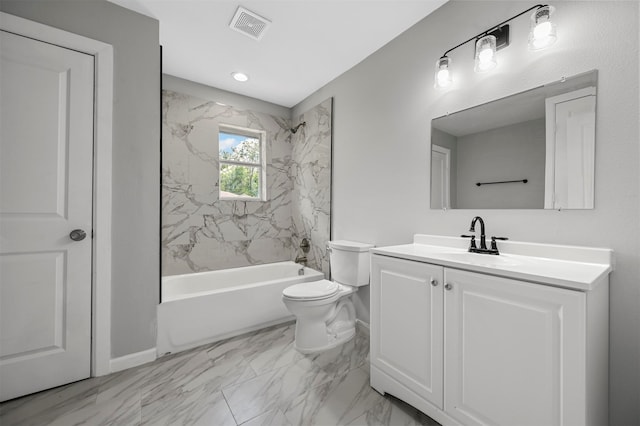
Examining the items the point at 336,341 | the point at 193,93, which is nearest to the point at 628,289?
the point at 336,341

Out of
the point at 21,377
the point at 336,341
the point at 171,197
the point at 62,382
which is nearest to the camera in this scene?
the point at 21,377

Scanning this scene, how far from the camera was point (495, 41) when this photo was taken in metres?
1.53

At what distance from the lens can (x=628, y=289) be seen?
1.15 metres

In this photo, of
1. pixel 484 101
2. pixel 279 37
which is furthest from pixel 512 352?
pixel 279 37

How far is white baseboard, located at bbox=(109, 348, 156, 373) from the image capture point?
5.93 ft

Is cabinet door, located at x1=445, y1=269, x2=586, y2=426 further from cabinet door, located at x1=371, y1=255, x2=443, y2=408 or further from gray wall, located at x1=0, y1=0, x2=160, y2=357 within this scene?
gray wall, located at x1=0, y1=0, x2=160, y2=357

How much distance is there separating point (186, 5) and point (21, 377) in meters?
2.57

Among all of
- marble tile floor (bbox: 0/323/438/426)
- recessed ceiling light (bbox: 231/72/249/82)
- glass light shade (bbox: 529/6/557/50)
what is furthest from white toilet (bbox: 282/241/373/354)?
recessed ceiling light (bbox: 231/72/249/82)

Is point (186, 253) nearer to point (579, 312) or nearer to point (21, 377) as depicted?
point (21, 377)

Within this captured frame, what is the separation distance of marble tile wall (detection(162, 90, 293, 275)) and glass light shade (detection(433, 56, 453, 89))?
2.17 meters

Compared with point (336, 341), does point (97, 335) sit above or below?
above

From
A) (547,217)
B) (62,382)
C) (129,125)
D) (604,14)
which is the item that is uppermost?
(604,14)

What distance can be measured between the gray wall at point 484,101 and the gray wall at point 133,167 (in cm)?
166

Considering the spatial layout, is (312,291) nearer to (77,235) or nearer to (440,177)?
(440,177)
